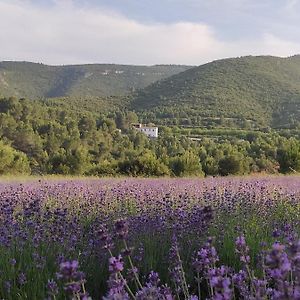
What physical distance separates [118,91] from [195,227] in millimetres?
96581

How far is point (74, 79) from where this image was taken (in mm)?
105000

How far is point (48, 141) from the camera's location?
29203 mm

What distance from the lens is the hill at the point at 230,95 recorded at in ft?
216

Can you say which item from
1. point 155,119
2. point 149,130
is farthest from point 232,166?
Result: point 155,119

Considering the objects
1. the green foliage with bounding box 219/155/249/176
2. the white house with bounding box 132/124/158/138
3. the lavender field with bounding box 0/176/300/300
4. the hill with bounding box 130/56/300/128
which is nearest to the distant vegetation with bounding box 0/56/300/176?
the green foliage with bounding box 219/155/249/176

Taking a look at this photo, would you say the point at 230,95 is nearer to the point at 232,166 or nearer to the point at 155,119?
the point at 155,119

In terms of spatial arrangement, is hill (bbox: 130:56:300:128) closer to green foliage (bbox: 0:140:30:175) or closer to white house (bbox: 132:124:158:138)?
white house (bbox: 132:124:158:138)

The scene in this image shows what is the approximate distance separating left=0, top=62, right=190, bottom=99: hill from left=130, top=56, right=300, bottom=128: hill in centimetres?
1585

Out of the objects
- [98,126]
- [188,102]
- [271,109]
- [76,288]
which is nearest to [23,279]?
[76,288]

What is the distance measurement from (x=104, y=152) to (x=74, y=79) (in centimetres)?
7739

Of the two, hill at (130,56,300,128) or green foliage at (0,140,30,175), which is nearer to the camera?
green foliage at (0,140,30,175)

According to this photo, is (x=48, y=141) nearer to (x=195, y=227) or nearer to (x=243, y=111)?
(x=195, y=227)

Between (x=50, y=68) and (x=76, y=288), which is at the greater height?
(x=50, y=68)

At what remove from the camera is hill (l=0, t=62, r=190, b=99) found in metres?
89.9
